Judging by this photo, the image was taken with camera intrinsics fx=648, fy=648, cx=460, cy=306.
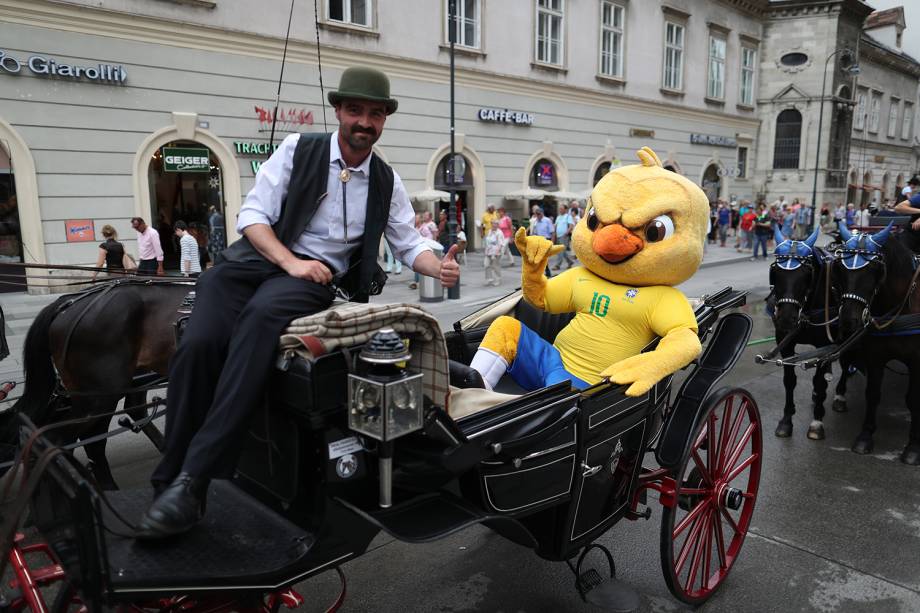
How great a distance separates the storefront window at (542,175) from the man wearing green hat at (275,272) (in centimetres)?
1792

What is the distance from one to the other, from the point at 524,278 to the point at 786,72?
3323 centimetres

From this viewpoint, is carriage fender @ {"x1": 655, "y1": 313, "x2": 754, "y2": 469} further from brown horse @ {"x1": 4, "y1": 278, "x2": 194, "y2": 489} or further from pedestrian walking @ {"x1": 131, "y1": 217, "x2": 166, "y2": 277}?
pedestrian walking @ {"x1": 131, "y1": 217, "x2": 166, "y2": 277}

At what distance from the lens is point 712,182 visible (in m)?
27.8

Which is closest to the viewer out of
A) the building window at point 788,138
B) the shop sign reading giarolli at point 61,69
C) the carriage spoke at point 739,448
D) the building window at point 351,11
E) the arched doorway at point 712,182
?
the carriage spoke at point 739,448

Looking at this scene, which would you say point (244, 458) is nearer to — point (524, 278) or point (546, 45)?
point (524, 278)

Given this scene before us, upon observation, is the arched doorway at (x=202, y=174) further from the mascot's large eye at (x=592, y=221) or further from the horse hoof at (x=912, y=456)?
the horse hoof at (x=912, y=456)

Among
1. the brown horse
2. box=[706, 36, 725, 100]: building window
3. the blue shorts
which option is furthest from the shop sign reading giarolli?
box=[706, 36, 725, 100]: building window

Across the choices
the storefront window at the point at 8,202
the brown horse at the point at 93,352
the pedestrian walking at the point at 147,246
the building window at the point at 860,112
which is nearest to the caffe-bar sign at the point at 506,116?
the pedestrian walking at the point at 147,246

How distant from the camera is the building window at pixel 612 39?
21.1 m

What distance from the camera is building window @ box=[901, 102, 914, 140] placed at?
1697 inches

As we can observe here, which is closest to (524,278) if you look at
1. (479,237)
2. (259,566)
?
(259,566)

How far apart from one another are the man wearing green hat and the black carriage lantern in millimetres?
349

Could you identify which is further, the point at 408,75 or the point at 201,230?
the point at 408,75

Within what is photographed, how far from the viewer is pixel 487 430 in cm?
221
